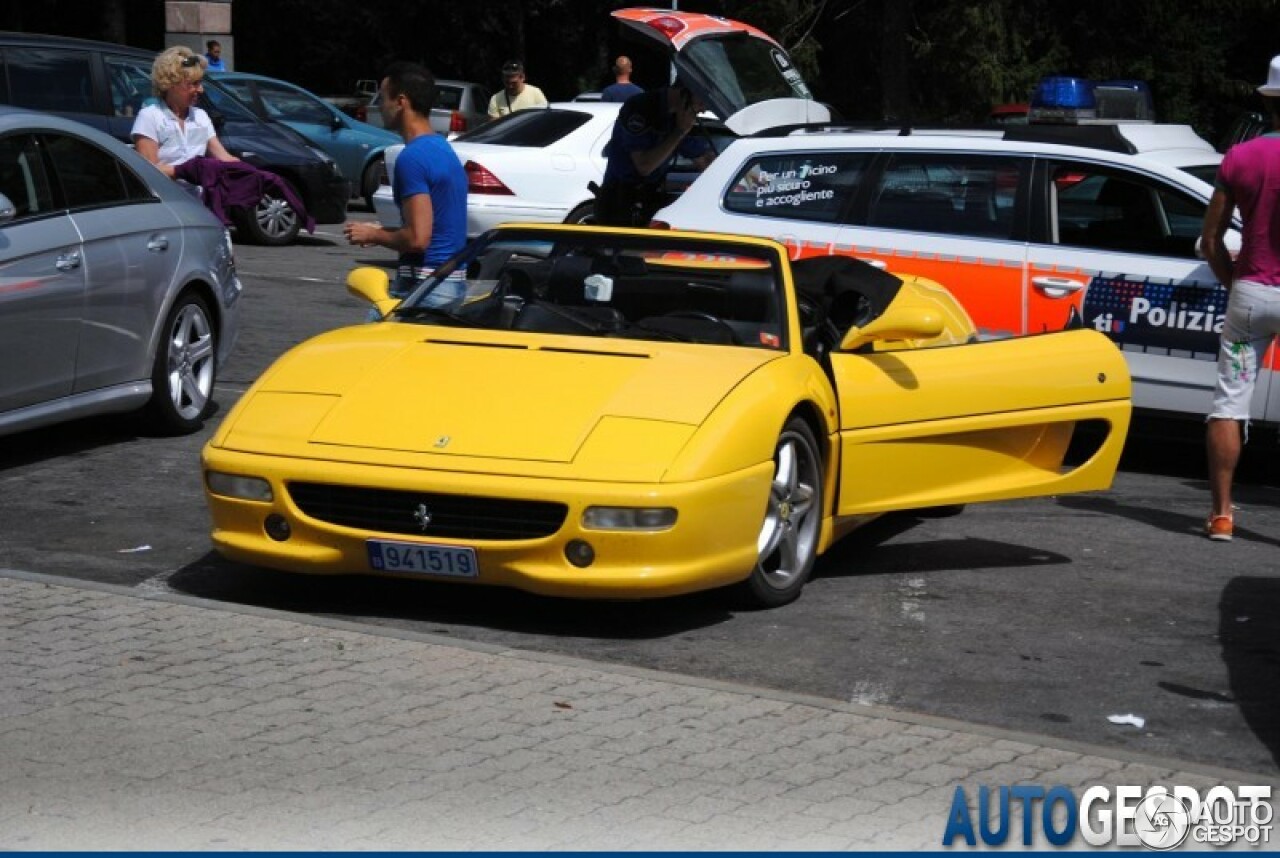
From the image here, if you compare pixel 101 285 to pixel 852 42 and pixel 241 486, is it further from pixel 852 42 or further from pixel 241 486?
pixel 852 42

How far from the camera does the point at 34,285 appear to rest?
909 cm

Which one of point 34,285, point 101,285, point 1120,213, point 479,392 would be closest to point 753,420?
point 479,392

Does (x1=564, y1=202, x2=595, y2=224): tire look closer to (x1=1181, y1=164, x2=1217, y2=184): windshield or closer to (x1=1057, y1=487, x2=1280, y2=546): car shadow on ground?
(x1=1181, y1=164, x2=1217, y2=184): windshield

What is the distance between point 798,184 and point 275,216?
367 inches

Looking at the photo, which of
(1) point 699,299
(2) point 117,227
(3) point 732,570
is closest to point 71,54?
(2) point 117,227

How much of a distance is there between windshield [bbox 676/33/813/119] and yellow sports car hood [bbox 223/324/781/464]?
17.3ft

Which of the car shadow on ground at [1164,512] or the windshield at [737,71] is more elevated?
the windshield at [737,71]

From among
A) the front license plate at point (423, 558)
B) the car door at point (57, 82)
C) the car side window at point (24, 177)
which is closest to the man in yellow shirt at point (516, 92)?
the car door at point (57, 82)

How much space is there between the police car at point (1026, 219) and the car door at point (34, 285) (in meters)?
3.38

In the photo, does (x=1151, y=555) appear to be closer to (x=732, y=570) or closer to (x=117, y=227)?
(x=732, y=570)

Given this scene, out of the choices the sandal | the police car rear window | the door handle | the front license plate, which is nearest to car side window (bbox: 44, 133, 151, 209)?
the front license plate

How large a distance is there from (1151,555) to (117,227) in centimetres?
492

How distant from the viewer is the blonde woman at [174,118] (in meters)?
13.4

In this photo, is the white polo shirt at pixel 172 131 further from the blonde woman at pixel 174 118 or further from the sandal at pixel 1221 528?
the sandal at pixel 1221 528
